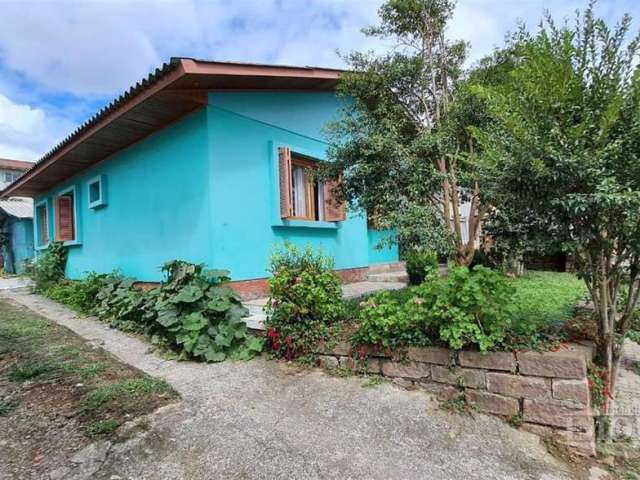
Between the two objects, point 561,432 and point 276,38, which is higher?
point 276,38

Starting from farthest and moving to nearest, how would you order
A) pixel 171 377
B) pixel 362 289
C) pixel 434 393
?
pixel 362 289 → pixel 171 377 → pixel 434 393

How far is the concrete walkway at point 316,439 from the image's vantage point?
6.32 ft

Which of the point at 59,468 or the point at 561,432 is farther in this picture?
the point at 561,432

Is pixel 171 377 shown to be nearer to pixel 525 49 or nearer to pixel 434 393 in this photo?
pixel 434 393

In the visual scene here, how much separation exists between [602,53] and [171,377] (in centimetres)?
426

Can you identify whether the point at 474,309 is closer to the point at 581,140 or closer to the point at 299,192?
the point at 581,140

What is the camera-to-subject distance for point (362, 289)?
5.91m

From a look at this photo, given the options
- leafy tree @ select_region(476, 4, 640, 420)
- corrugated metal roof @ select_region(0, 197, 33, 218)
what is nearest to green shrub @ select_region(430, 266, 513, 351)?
leafy tree @ select_region(476, 4, 640, 420)

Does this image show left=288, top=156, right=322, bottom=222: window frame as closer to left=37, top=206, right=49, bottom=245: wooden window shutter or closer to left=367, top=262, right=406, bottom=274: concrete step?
left=367, top=262, right=406, bottom=274: concrete step

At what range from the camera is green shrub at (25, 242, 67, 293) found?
848 cm

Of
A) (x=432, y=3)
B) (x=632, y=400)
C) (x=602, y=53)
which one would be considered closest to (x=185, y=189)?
(x=432, y=3)

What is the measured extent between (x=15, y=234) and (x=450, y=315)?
18159 mm

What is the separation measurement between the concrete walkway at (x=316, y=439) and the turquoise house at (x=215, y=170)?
2385 mm

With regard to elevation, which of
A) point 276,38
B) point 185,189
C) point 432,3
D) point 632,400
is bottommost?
point 632,400
